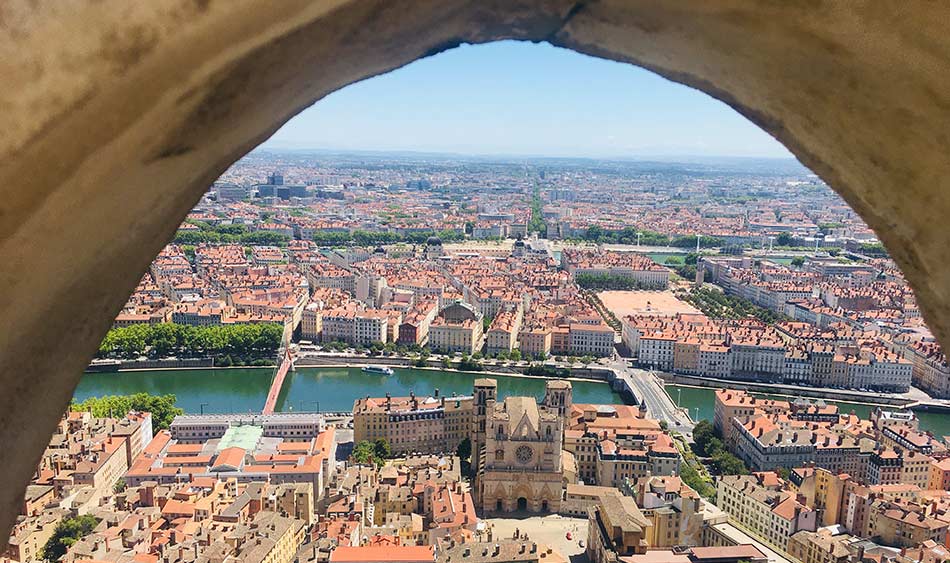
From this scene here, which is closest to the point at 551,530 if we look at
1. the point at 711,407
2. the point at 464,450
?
the point at 464,450

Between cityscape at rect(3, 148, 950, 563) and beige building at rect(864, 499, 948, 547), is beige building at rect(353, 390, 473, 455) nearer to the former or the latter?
cityscape at rect(3, 148, 950, 563)

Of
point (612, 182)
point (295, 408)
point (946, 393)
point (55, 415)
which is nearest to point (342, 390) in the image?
point (295, 408)

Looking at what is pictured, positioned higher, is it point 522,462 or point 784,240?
point 784,240

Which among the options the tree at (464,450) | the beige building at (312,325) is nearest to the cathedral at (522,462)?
the tree at (464,450)

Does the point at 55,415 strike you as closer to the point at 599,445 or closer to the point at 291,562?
the point at 291,562

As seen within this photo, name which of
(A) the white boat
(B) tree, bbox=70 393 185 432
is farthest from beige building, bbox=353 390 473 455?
(A) the white boat

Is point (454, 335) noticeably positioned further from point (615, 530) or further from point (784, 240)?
point (784, 240)
